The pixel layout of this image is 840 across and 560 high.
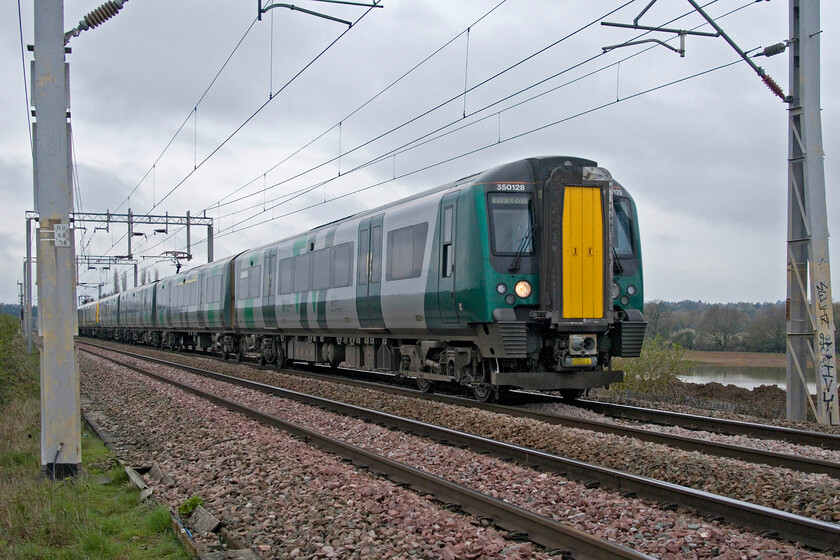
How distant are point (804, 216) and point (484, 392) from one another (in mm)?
5165

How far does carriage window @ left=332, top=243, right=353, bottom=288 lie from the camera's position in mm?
15031

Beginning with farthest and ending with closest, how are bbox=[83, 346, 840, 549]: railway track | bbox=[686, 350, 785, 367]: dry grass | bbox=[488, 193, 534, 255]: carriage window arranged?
bbox=[686, 350, 785, 367]: dry grass → bbox=[488, 193, 534, 255]: carriage window → bbox=[83, 346, 840, 549]: railway track

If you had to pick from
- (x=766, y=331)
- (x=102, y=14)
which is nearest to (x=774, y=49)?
(x=102, y=14)

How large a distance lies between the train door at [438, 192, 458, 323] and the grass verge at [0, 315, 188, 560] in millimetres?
5049

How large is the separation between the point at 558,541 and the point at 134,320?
40.0 meters

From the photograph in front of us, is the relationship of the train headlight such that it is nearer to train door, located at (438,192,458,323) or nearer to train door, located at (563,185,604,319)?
train door, located at (563,185,604,319)

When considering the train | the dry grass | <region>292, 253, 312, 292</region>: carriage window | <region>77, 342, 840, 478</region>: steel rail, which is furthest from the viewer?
the dry grass

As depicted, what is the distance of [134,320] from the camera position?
136 ft

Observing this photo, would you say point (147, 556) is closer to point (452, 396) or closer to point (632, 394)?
point (452, 396)

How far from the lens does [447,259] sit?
11562 mm

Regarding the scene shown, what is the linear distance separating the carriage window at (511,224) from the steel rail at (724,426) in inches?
101

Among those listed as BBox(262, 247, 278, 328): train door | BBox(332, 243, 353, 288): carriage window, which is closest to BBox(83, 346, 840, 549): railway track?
BBox(332, 243, 353, 288): carriage window

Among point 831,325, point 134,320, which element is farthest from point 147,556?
point 134,320

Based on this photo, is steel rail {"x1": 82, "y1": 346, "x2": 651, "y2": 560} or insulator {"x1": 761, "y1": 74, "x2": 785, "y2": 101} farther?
insulator {"x1": 761, "y1": 74, "x2": 785, "y2": 101}
